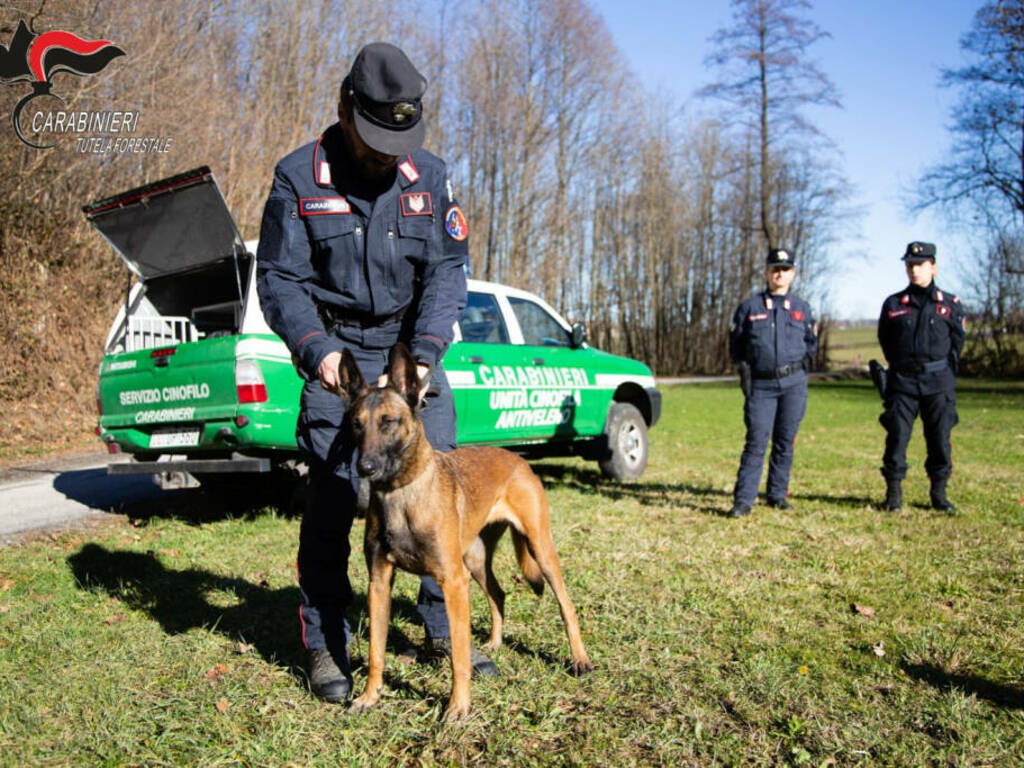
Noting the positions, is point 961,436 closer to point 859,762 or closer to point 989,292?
point 859,762

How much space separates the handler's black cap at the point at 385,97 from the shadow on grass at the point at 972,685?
3.12 meters

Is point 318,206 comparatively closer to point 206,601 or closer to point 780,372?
point 206,601

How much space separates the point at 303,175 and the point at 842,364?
42.4 m

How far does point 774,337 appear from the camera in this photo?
6.75 metres

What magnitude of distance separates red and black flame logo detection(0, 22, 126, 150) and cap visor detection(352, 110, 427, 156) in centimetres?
1064

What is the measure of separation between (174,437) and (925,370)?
6.55 metres

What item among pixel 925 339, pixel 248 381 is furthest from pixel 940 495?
pixel 248 381

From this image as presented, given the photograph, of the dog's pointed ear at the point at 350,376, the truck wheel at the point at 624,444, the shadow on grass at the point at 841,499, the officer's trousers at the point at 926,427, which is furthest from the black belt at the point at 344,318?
the truck wheel at the point at 624,444

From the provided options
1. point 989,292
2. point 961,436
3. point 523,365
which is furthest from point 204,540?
point 989,292

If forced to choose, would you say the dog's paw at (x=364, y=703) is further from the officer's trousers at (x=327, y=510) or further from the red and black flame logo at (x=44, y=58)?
the red and black flame logo at (x=44, y=58)

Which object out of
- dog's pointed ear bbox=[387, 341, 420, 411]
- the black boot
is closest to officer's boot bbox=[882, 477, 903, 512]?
the black boot

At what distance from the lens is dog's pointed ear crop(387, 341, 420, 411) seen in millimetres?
2705

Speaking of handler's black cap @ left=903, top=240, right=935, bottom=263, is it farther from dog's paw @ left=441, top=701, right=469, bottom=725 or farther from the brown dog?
dog's paw @ left=441, top=701, right=469, bottom=725

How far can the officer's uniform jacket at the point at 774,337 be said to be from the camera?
6.74 metres
